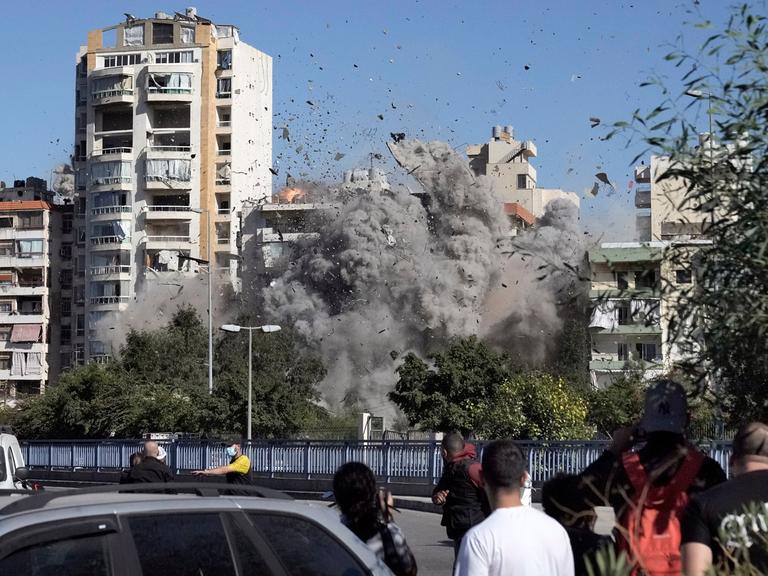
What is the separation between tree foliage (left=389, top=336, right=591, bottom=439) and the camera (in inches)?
1633

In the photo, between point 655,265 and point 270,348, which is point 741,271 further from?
point 270,348

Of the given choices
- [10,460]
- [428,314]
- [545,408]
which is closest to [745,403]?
[10,460]

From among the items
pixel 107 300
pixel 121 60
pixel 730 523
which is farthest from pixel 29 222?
pixel 730 523

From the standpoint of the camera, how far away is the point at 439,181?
306 feet

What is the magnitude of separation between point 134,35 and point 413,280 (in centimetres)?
3253

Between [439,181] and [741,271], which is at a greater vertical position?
[439,181]

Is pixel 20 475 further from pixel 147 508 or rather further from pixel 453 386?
pixel 453 386

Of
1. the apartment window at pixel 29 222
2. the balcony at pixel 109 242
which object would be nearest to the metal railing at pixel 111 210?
the balcony at pixel 109 242

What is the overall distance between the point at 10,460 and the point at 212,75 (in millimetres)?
86022

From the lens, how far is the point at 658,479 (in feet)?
18.9

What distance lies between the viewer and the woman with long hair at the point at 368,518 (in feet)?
22.7

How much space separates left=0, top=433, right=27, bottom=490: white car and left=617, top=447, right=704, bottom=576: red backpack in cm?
1237

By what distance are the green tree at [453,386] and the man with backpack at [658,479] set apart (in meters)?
43.3

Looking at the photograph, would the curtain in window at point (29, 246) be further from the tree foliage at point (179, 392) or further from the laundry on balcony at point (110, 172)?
the tree foliage at point (179, 392)
